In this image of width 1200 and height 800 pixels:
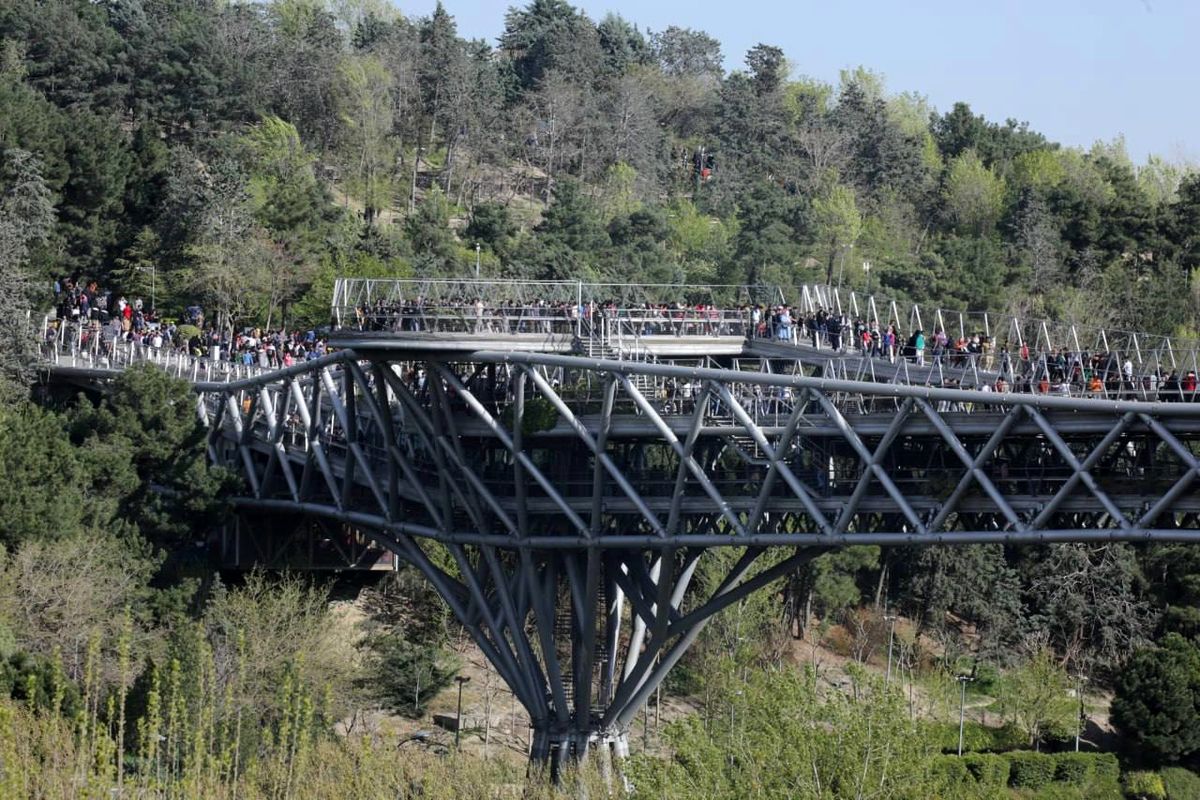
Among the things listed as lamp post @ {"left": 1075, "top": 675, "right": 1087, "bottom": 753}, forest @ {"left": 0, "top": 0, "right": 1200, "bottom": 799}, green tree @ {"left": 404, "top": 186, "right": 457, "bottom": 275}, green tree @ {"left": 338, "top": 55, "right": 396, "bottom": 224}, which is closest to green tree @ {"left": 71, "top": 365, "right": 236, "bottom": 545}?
forest @ {"left": 0, "top": 0, "right": 1200, "bottom": 799}

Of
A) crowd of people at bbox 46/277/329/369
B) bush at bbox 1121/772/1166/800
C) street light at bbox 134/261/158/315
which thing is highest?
street light at bbox 134/261/158/315

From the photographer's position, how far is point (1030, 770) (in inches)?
3226

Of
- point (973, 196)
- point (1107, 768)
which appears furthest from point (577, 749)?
point (973, 196)

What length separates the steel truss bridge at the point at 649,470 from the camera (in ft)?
175

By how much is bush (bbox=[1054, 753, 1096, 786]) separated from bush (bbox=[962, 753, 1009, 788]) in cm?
215

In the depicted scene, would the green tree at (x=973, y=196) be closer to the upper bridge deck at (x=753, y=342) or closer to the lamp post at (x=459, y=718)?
the lamp post at (x=459, y=718)

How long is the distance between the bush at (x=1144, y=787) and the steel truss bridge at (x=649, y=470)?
17040mm

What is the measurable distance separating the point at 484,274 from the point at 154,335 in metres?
34.2

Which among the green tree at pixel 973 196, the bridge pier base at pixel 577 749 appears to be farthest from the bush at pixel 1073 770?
the green tree at pixel 973 196

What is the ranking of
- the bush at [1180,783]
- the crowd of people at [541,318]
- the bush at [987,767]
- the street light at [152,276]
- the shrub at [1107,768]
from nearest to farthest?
the crowd of people at [541,318] < the bush at [987,767] < the bush at [1180,783] < the shrub at [1107,768] < the street light at [152,276]

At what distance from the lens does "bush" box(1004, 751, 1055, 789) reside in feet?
267

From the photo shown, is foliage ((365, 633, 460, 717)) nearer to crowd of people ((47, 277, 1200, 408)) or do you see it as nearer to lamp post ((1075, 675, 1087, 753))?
crowd of people ((47, 277, 1200, 408))

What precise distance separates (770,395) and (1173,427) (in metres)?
12.9

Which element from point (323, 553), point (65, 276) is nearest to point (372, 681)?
point (323, 553)
